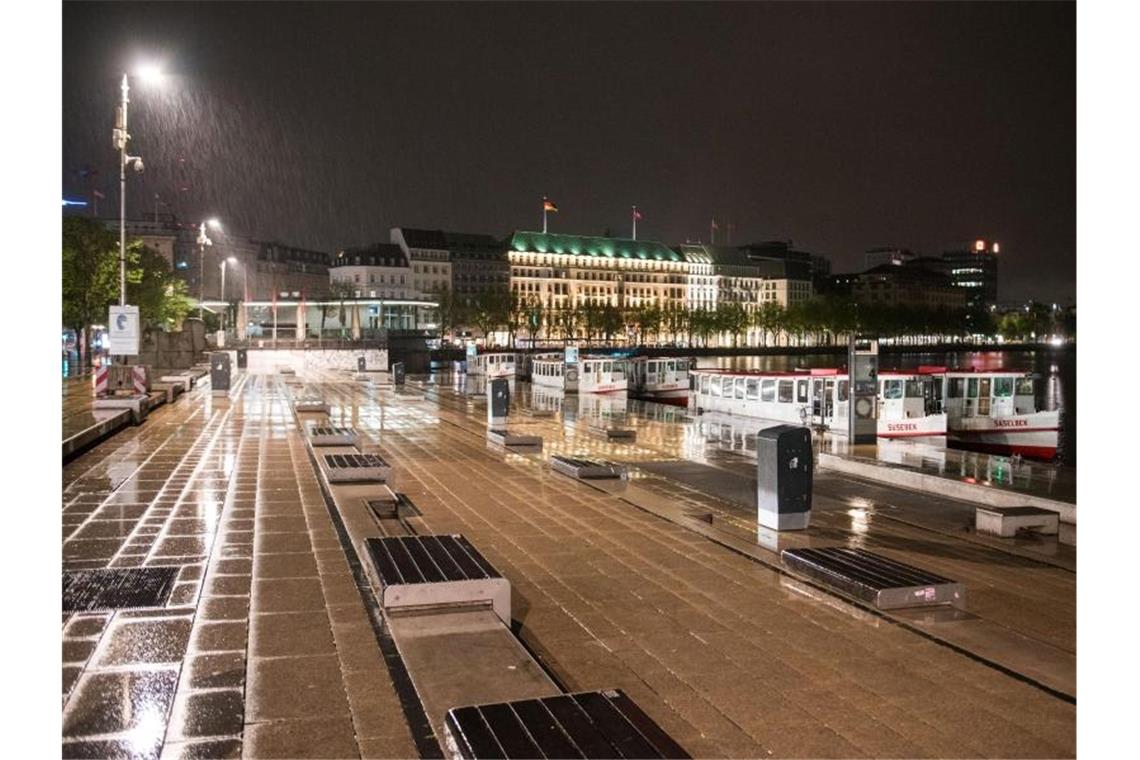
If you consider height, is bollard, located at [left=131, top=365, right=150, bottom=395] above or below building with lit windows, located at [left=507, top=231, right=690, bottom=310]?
below

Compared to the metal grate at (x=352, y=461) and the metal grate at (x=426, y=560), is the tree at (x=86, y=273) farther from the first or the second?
the metal grate at (x=426, y=560)

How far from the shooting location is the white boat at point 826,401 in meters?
26.6

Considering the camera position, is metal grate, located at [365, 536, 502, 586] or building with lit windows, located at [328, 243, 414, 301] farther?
building with lit windows, located at [328, 243, 414, 301]

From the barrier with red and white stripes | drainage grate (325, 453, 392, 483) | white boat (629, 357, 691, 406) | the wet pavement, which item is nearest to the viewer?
the wet pavement

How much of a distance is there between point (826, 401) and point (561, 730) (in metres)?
26.2

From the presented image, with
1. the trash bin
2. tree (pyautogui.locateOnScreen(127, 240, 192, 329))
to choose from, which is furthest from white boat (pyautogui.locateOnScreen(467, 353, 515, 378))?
the trash bin

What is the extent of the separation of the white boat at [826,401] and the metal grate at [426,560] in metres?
21.0

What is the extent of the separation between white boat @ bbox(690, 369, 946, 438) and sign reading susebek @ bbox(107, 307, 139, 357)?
58.0ft

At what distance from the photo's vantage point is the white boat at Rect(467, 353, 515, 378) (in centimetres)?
5197

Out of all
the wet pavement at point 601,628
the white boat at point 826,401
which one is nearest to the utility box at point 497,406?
the wet pavement at point 601,628

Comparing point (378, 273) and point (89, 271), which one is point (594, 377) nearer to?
point (89, 271)

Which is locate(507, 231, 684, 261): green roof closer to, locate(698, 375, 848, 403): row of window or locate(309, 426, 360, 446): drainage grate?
locate(698, 375, 848, 403): row of window

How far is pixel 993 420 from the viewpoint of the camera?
30.2 metres
